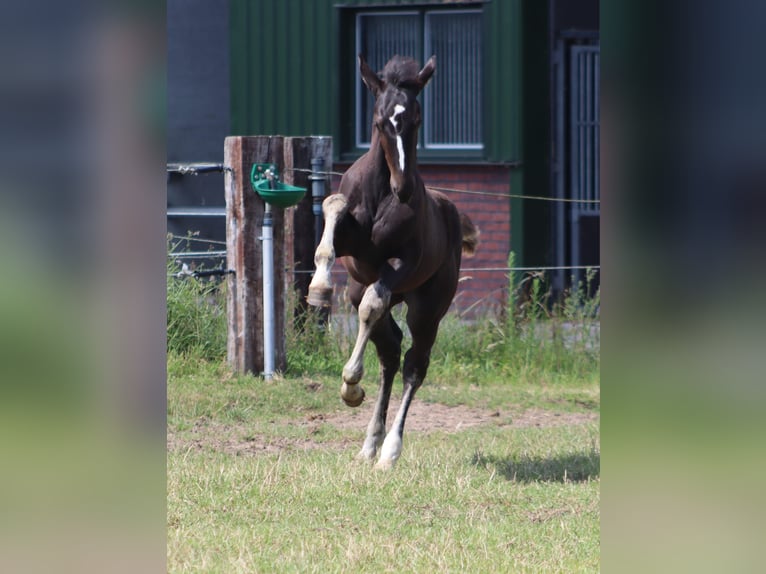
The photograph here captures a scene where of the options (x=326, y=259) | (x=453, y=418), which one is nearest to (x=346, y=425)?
(x=453, y=418)

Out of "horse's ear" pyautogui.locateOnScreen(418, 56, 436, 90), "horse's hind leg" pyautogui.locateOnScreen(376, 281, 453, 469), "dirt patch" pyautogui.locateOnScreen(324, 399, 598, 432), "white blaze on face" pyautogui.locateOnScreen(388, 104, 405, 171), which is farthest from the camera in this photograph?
"dirt patch" pyautogui.locateOnScreen(324, 399, 598, 432)

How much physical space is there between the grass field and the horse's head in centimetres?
160

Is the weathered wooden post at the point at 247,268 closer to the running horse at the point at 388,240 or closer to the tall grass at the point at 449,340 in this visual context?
the tall grass at the point at 449,340

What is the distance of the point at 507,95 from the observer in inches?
494

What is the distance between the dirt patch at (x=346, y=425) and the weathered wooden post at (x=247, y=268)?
107 centimetres

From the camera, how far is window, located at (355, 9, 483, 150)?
42.1 ft

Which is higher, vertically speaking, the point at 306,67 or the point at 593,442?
the point at 306,67

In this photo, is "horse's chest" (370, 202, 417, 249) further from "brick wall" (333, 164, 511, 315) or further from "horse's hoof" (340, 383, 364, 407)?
"brick wall" (333, 164, 511, 315)

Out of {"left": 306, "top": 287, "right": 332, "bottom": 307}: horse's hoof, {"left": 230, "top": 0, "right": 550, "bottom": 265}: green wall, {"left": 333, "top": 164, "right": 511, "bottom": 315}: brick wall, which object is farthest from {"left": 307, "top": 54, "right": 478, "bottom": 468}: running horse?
{"left": 230, "top": 0, "right": 550, "bottom": 265}: green wall

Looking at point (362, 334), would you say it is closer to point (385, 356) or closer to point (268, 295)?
point (385, 356)

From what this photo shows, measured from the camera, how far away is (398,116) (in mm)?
6258
